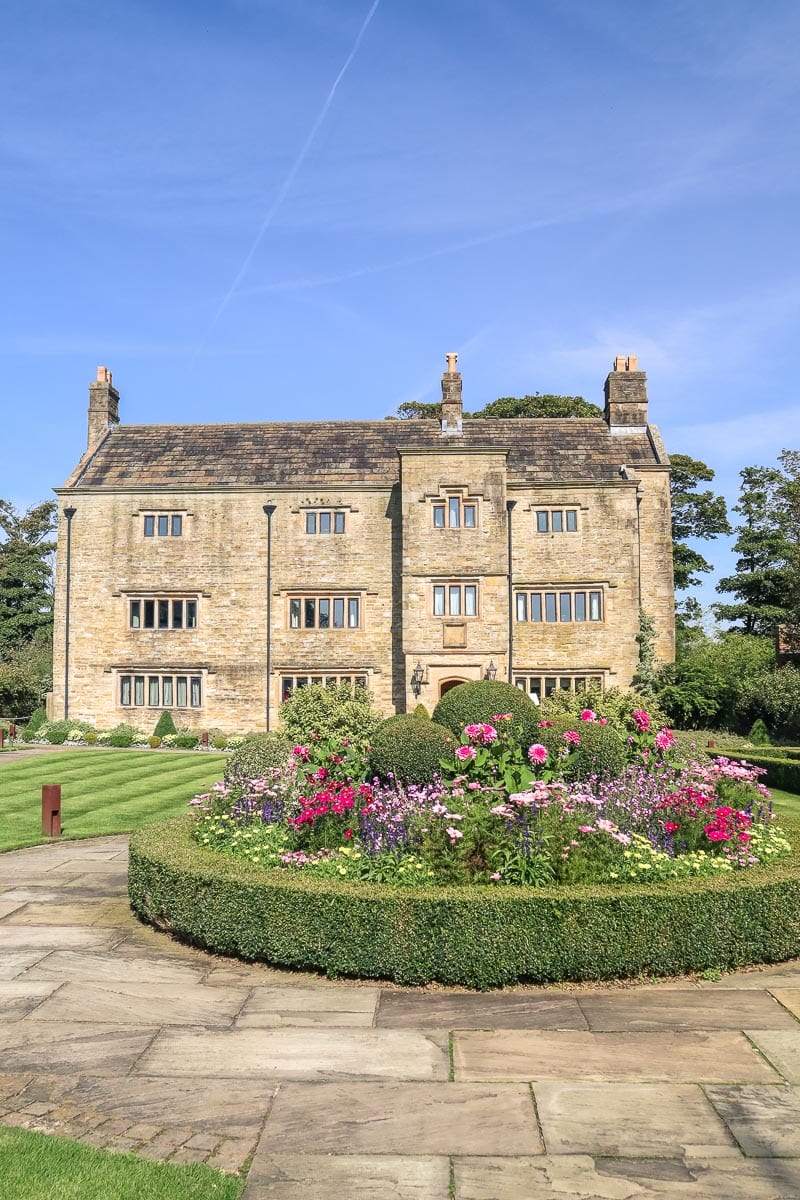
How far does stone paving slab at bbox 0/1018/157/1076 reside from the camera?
18.7 feet

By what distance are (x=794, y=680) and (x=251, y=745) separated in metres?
21.4

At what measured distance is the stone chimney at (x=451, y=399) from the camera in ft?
106

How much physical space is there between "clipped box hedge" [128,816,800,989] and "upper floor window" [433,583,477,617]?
21.4 metres

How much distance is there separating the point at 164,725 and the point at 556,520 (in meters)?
15.5

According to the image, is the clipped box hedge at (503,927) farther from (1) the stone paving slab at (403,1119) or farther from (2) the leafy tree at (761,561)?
(2) the leafy tree at (761,561)

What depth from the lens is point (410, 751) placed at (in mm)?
11711

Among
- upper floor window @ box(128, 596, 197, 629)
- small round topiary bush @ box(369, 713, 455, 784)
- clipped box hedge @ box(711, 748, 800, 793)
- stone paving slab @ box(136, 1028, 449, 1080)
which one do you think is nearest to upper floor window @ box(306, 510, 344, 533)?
upper floor window @ box(128, 596, 197, 629)

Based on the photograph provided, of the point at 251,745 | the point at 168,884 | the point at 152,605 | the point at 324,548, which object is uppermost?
the point at 324,548

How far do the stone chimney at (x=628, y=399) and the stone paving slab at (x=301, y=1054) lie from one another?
29.5m

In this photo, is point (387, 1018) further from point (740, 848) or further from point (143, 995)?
point (740, 848)

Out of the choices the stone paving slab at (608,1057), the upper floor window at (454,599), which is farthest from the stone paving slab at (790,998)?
the upper floor window at (454,599)

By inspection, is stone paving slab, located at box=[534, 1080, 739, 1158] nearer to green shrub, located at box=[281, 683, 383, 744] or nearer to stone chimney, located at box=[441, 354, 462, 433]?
green shrub, located at box=[281, 683, 383, 744]

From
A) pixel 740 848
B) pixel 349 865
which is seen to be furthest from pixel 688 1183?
pixel 740 848

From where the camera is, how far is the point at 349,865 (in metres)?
8.27
